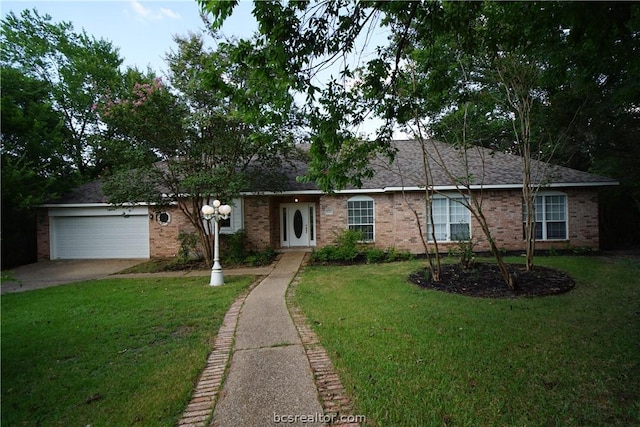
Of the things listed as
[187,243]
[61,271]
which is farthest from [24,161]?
[187,243]

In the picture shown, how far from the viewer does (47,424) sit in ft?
9.41

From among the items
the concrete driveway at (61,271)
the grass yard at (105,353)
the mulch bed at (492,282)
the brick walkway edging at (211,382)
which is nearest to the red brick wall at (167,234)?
the concrete driveway at (61,271)

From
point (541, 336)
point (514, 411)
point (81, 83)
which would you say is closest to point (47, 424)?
point (514, 411)

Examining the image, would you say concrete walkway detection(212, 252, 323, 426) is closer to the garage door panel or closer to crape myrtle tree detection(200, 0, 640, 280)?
crape myrtle tree detection(200, 0, 640, 280)

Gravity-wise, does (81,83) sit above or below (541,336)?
above

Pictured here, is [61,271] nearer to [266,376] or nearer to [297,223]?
[297,223]

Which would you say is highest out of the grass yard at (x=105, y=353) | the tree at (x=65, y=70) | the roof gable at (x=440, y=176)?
the tree at (x=65, y=70)

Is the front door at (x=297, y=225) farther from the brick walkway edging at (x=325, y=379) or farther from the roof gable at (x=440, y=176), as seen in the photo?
the brick walkway edging at (x=325, y=379)

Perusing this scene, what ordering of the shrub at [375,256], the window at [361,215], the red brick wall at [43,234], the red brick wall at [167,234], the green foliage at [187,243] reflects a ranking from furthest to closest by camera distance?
the red brick wall at [43,234], the red brick wall at [167,234], the window at [361,215], the green foliage at [187,243], the shrub at [375,256]

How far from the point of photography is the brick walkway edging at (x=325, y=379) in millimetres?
2900

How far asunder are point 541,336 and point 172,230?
13360mm

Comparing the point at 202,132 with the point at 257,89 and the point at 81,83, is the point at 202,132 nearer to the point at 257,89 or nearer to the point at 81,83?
the point at 257,89

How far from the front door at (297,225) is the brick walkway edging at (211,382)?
29.2 ft

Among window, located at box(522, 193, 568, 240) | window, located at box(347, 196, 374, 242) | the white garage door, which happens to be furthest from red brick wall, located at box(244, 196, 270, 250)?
window, located at box(522, 193, 568, 240)
